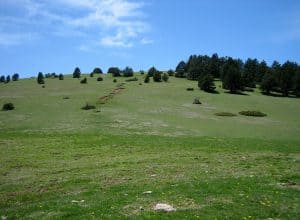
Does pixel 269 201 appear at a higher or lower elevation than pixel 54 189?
higher

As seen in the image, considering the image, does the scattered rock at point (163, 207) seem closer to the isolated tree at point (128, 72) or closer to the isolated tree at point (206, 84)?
the isolated tree at point (206, 84)

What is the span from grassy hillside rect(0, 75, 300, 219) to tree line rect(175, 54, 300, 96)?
33352 mm

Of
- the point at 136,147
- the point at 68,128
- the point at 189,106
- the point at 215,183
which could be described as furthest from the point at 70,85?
the point at 215,183

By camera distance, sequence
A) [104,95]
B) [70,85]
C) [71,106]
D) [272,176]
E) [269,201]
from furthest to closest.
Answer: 1. [70,85]
2. [104,95]
3. [71,106]
4. [272,176]
5. [269,201]

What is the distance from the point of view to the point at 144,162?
31.5 meters

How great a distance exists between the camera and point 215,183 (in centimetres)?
2228

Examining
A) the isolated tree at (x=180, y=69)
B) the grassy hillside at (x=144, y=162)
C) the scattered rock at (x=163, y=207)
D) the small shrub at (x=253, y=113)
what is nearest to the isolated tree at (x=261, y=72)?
the isolated tree at (x=180, y=69)

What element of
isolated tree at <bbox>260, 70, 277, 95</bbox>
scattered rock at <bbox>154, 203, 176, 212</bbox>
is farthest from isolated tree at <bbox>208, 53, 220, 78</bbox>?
scattered rock at <bbox>154, 203, 176, 212</bbox>

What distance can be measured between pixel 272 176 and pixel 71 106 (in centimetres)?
6116

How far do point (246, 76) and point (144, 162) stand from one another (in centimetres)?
10385

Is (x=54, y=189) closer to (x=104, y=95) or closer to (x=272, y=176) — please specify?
(x=272, y=176)

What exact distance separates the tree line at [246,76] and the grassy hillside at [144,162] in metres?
33.4

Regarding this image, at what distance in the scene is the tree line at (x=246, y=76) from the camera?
377ft

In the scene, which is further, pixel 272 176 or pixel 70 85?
pixel 70 85
